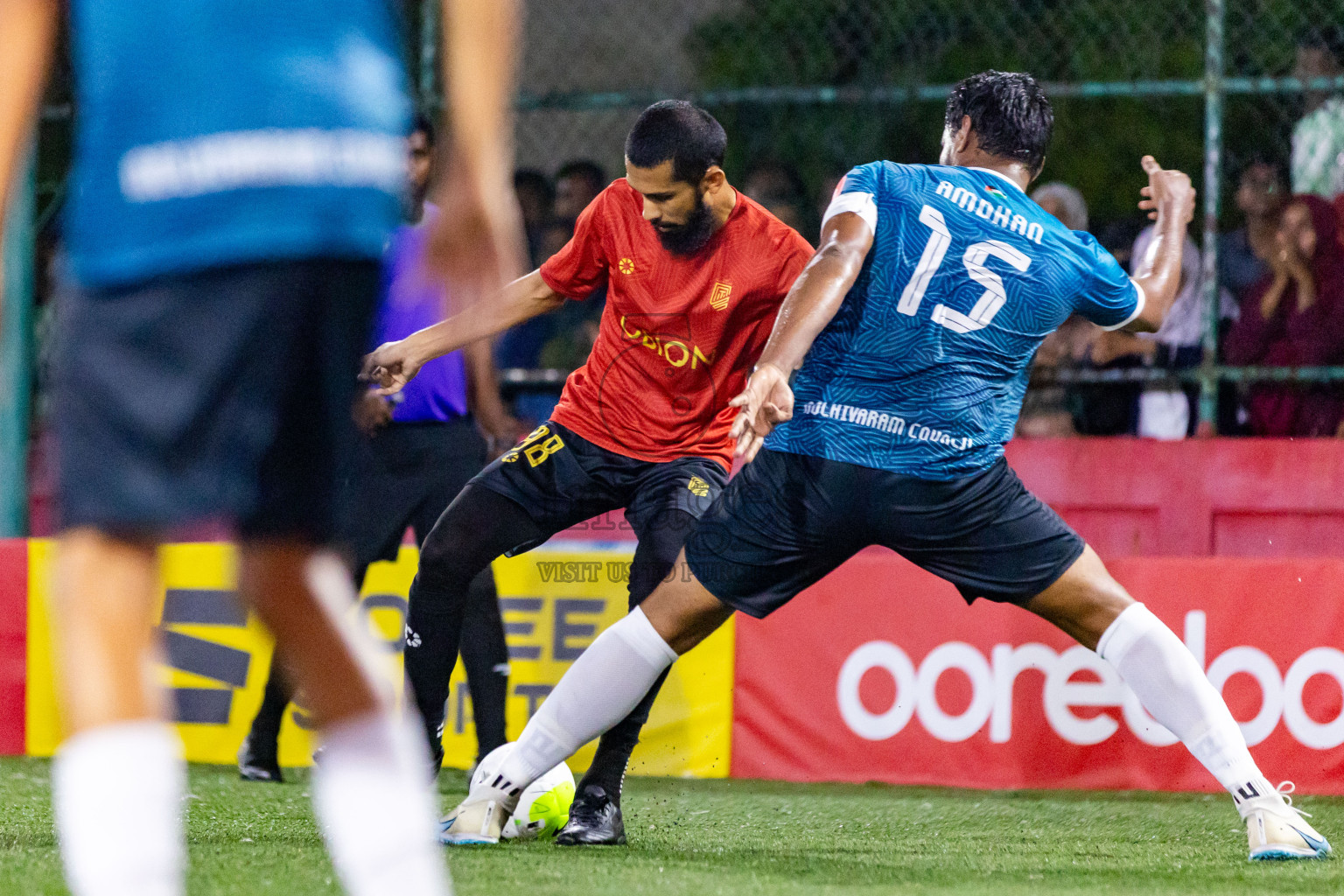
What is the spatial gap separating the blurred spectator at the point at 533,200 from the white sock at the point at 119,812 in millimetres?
6022

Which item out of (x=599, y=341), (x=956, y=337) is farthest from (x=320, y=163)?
(x=599, y=341)

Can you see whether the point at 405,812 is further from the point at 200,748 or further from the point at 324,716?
the point at 200,748

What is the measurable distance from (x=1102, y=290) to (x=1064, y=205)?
3053mm

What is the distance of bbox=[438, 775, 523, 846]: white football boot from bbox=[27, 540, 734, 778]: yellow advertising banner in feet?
6.20

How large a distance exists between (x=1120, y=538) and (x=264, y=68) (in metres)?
5.29

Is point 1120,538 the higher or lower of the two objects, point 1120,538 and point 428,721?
the higher

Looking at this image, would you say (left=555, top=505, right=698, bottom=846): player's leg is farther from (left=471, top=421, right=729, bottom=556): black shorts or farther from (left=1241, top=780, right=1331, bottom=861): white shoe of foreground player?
(left=1241, top=780, right=1331, bottom=861): white shoe of foreground player

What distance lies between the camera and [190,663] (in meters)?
6.33

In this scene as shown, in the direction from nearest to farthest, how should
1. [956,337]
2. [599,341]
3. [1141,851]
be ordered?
[956,337] < [1141,851] < [599,341]

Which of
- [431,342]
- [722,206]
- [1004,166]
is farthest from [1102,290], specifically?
[431,342]

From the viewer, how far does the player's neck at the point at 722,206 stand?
14.7 ft

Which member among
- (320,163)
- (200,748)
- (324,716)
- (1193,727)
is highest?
(320,163)

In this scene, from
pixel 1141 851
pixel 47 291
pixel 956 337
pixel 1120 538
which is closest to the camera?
pixel 956 337

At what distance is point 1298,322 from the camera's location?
6797 millimetres
